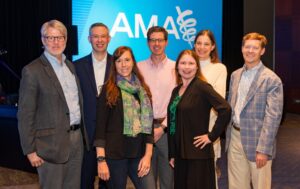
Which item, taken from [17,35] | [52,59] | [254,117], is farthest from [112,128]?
[17,35]

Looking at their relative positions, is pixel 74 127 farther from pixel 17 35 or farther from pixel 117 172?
pixel 17 35

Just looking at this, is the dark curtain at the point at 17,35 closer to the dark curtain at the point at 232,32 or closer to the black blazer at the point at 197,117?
the dark curtain at the point at 232,32

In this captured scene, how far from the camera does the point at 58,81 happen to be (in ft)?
8.84

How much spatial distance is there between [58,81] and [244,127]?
1.35 meters

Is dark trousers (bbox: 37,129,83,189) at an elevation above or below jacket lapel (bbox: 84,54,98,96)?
below

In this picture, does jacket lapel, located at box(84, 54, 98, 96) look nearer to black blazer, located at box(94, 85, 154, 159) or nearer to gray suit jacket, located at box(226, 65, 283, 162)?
black blazer, located at box(94, 85, 154, 159)

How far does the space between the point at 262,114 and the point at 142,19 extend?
14.0 ft

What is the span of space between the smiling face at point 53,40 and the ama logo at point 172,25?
3917mm

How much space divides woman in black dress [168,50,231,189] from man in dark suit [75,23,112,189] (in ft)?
2.09

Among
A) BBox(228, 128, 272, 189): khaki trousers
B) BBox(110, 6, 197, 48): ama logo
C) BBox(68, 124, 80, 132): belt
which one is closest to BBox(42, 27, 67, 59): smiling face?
BBox(68, 124, 80, 132): belt

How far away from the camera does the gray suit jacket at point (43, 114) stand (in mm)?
2555

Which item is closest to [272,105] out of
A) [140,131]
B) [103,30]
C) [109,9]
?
[140,131]

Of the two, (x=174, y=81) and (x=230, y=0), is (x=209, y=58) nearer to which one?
(x=174, y=81)

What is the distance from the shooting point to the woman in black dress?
263 cm
